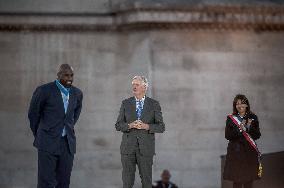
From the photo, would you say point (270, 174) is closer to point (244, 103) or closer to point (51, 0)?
point (244, 103)

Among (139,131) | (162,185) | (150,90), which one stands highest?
(150,90)

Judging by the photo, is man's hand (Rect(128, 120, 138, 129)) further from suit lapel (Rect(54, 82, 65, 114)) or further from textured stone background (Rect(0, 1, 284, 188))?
textured stone background (Rect(0, 1, 284, 188))

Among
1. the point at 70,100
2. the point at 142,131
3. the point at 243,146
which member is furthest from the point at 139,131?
the point at 243,146

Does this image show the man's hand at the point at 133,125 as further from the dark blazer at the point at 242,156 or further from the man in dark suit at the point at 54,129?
the dark blazer at the point at 242,156

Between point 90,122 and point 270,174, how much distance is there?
3.30m

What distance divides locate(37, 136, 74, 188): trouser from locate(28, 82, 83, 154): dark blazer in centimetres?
7

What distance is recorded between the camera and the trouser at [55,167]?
7.71 m

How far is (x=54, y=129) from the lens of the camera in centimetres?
776

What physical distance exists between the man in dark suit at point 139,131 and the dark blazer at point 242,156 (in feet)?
3.80

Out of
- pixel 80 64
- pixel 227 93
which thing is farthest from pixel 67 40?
pixel 227 93

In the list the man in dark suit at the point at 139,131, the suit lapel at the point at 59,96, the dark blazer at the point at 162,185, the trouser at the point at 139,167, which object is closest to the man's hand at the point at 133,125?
the man in dark suit at the point at 139,131

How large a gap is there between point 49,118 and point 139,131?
1187 mm

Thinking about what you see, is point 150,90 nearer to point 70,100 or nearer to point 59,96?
point 70,100

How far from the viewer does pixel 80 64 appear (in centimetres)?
1125
